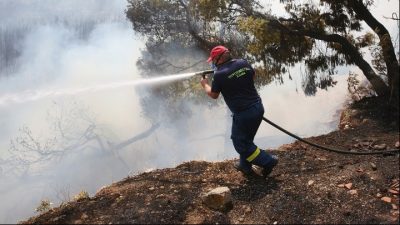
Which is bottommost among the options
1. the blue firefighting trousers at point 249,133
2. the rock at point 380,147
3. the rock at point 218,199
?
the rock at point 380,147

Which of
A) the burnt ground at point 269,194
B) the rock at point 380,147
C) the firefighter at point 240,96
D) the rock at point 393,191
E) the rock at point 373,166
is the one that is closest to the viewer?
the burnt ground at point 269,194

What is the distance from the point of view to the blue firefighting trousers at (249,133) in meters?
4.68

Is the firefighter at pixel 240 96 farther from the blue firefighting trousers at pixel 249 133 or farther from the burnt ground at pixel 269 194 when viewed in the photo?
the burnt ground at pixel 269 194

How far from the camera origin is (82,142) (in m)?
24.9

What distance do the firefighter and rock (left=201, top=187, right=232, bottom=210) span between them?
702 mm

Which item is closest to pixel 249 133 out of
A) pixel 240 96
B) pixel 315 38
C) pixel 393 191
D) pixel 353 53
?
pixel 240 96

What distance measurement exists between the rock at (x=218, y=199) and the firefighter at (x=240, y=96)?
70 centimetres

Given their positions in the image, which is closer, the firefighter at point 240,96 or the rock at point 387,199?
the rock at point 387,199

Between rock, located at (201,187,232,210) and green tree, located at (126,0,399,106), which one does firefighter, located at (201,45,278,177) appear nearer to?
rock, located at (201,187,232,210)

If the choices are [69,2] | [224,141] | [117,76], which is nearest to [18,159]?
[117,76]

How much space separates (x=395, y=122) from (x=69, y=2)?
24.7m

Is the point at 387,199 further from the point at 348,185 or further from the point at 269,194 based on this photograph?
the point at 269,194

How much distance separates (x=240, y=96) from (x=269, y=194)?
120 cm

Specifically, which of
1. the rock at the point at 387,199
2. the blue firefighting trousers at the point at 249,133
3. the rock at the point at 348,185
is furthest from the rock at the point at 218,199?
the rock at the point at 387,199
